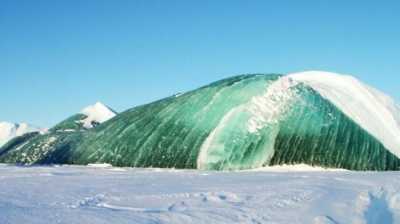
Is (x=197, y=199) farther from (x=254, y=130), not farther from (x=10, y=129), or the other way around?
(x=10, y=129)

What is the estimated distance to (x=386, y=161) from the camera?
10.4 meters

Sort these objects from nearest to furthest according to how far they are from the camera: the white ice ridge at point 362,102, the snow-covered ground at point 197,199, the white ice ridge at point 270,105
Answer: the snow-covered ground at point 197,199 < the white ice ridge at point 270,105 < the white ice ridge at point 362,102

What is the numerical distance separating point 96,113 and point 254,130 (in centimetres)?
1038

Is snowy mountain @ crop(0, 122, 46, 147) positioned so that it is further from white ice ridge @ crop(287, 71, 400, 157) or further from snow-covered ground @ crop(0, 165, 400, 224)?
snow-covered ground @ crop(0, 165, 400, 224)

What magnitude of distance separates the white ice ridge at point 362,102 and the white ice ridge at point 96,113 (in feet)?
26.3

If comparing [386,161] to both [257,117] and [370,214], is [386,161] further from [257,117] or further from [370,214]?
[370,214]

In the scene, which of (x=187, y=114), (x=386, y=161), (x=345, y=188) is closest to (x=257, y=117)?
(x=187, y=114)

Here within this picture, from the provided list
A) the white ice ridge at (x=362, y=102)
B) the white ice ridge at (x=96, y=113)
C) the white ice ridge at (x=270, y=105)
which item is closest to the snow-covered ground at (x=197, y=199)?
the white ice ridge at (x=270, y=105)

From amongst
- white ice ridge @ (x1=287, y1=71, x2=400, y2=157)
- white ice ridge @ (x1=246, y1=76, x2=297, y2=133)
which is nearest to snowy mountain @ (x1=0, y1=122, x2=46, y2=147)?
white ice ridge @ (x1=287, y1=71, x2=400, y2=157)

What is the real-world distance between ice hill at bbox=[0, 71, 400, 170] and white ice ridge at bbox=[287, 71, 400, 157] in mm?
27

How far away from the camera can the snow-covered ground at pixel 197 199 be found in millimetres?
4715

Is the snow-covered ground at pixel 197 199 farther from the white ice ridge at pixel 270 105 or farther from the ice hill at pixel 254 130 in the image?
the white ice ridge at pixel 270 105

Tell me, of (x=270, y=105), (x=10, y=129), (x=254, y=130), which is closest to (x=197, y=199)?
(x=254, y=130)

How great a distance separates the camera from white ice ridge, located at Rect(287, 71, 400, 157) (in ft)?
36.0
